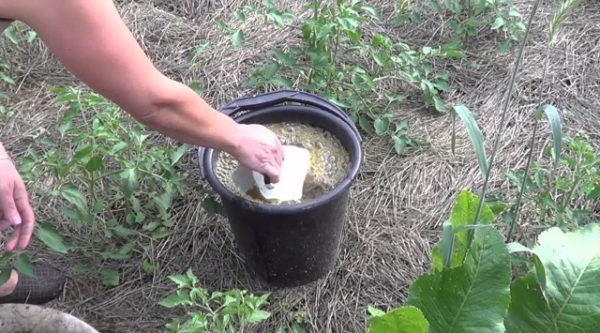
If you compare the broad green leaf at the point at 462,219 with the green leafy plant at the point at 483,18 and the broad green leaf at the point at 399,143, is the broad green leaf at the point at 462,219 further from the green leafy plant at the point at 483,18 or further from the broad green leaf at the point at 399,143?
the green leafy plant at the point at 483,18

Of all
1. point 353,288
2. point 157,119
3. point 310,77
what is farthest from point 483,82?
point 157,119

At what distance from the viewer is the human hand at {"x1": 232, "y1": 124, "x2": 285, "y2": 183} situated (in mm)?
1681

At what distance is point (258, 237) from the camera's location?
199 cm

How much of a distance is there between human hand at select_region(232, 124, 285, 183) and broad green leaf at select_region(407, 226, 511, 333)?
50cm

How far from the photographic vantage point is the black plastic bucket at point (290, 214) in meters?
1.85

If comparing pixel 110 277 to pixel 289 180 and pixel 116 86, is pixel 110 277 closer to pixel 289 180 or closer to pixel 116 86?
pixel 289 180

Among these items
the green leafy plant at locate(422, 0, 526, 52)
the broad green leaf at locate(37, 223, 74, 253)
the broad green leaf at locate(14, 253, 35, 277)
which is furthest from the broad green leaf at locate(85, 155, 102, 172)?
the green leafy plant at locate(422, 0, 526, 52)

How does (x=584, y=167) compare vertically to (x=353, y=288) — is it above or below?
above

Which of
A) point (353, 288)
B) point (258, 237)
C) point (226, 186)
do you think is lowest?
point (353, 288)

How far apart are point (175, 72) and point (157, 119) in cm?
139

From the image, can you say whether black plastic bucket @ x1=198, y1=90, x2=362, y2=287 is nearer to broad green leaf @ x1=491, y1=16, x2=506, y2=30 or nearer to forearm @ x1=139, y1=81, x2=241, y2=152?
forearm @ x1=139, y1=81, x2=241, y2=152

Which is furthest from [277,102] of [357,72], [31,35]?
[31,35]

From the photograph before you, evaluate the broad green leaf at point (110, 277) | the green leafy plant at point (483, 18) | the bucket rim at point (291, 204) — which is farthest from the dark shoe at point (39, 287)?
the green leafy plant at point (483, 18)

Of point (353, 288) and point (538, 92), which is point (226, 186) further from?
point (538, 92)
